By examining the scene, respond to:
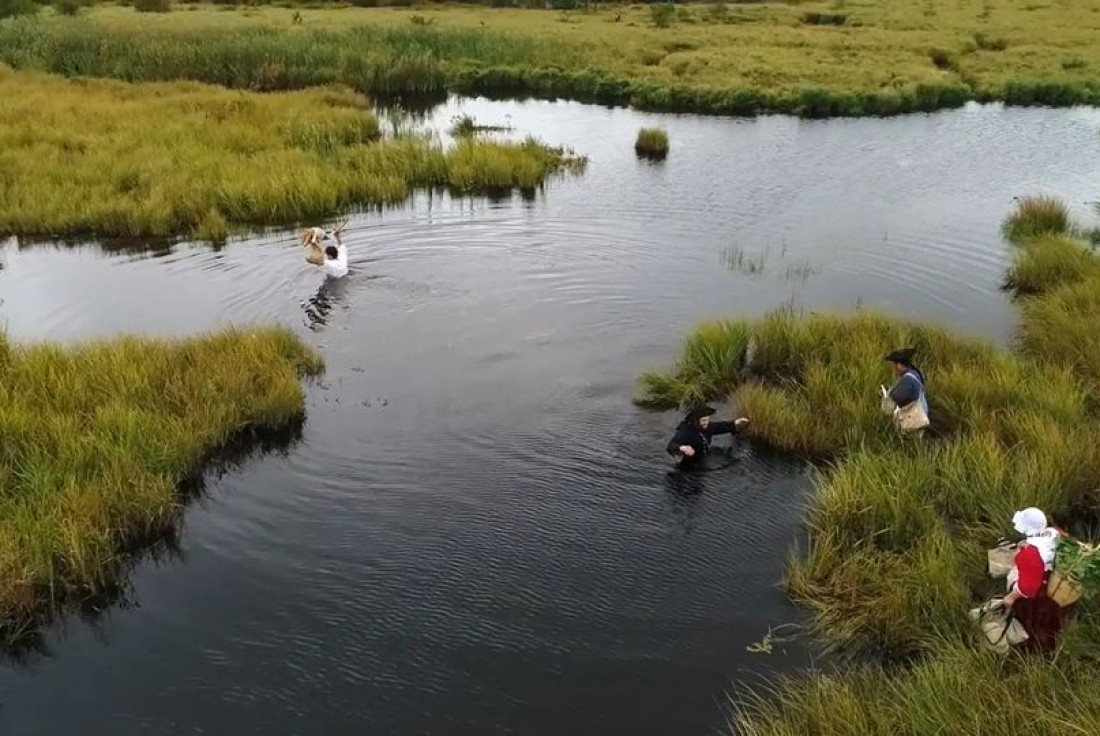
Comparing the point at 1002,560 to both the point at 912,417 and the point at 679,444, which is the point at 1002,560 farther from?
the point at 679,444

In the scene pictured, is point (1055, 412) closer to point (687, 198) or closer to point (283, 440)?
point (283, 440)

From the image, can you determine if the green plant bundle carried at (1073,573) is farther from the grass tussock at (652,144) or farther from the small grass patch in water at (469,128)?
the small grass patch in water at (469,128)

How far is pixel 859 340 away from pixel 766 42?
1521 inches

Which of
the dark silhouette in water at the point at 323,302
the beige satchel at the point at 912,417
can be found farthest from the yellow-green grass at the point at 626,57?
the beige satchel at the point at 912,417

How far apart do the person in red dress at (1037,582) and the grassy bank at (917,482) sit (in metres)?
0.26

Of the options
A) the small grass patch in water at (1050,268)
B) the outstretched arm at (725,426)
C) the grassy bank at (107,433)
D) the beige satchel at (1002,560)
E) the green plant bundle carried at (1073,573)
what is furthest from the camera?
the small grass patch in water at (1050,268)

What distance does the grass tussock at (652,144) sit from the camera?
28.6 meters

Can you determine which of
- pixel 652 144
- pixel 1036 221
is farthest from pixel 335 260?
pixel 1036 221

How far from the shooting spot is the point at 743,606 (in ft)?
29.8

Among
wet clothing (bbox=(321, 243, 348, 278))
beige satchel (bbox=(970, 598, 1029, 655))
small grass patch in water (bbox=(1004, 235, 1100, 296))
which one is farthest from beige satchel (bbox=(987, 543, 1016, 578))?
wet clothing (bbox=(321, 243, 348, 278))

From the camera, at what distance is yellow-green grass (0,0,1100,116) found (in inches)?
1436

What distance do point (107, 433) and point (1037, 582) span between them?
9.97 meters

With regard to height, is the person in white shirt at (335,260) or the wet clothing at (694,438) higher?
the person in white shirt at (335,260)

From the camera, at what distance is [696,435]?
11.1m
